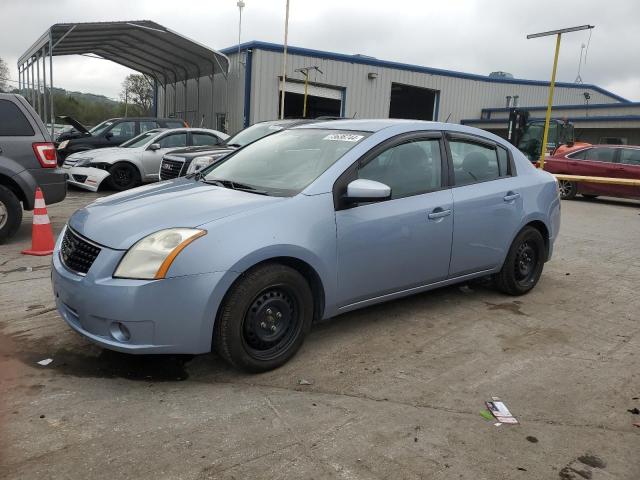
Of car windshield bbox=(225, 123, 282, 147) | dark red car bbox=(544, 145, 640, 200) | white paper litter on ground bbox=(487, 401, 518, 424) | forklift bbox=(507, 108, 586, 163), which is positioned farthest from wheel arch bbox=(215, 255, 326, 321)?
forklift bbox=(507, 108, 586, 163)

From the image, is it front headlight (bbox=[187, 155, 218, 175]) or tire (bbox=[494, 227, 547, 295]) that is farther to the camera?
front headlight (bbox=[187, 155, 218, 175])

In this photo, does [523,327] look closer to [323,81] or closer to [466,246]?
[466,246]

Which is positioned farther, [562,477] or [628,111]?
[628,111]

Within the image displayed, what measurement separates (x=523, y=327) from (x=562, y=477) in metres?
2.08

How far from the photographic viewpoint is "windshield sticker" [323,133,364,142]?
13.4ft

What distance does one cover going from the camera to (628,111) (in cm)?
2717

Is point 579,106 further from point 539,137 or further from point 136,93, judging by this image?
point 136,93

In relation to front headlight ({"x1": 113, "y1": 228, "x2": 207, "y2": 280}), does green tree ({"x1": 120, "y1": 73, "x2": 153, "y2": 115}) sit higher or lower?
higher

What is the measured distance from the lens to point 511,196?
4.91m

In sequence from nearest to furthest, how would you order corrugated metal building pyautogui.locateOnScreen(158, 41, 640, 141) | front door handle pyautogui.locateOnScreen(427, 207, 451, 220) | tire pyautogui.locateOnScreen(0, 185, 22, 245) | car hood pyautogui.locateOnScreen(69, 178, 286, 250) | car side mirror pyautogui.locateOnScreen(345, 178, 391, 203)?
car hood pyautogui.locateOnScreen(69, 178, 286, 250) < car side mirror pyautogui.locateOnScreen(345, 178, 391, 203) < front door handle pyautogui.locateOnScreen(427, 207, 451, 220) < tire pyautogui.locateOnScreen(0, 185, 22, 245) < corrugated metal building pyautogui.locateOnScreen(158, 41, 640, 141)

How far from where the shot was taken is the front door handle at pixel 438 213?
13.8 feet

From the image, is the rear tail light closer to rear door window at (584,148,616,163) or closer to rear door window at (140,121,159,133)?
rear door window at (140,121,159,133)

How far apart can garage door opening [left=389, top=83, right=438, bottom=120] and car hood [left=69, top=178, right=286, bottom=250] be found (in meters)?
26.0

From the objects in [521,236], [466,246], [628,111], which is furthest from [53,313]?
[628,111]
